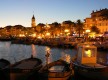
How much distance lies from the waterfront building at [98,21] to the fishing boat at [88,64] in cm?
8186

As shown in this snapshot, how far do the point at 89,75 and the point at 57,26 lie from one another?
123752 millimetres

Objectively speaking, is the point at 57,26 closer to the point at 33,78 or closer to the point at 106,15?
the point at 106,15

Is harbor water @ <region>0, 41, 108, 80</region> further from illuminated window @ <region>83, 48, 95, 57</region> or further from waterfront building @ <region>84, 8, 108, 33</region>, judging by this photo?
waterfront building @ <region>84, 8, 108, 33</region>

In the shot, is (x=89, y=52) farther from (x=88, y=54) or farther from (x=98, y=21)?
(x=98, y=21)

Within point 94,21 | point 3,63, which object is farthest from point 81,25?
point 3,63

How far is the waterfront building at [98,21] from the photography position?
110812mm

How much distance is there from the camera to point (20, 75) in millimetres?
27141

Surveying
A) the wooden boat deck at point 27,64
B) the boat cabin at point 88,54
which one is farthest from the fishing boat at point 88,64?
the wooden boat deck at point 27,64

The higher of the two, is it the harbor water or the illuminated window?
the illuminated window

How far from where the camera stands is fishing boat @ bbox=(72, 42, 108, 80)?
90.1 ft

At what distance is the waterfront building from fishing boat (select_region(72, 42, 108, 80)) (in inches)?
3223

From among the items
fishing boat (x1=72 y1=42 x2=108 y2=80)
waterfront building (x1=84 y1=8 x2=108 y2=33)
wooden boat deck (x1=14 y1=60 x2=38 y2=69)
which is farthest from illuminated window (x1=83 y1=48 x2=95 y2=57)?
waterfront building (x1=84 y1=8 x2=108 y2=33)

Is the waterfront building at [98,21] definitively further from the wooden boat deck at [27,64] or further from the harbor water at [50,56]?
the wooden boat deck at [27,64]

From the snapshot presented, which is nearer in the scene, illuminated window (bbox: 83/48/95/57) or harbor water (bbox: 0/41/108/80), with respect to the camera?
illuminated window (bbox: 83/48/95/57)
